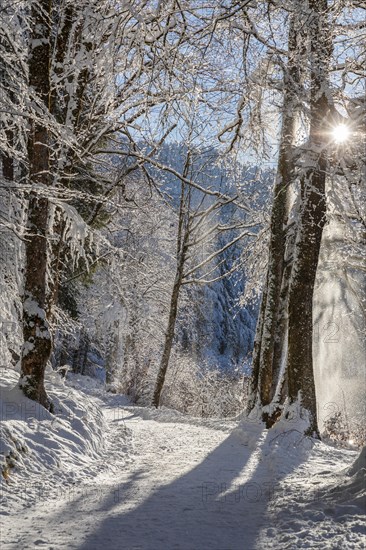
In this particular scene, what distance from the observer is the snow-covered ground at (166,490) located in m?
3.17

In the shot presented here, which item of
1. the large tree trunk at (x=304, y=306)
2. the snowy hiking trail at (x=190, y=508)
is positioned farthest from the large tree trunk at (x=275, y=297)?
the snowy hiking trail at (x=190, y=508)

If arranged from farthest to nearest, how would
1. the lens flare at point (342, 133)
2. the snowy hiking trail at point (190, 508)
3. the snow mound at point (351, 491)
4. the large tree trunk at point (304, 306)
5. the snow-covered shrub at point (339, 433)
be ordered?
1. the snow-covered shrub at point (339, 433)
2. the large tree trunk at point (304, 306)
3. the lens flare at point (342, 133)
4. the snow mound at point (351, 491)
5. the snowy hiking trail at point (190, 508)

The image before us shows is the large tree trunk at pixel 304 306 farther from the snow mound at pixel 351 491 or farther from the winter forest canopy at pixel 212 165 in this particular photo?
the snow mound at pixel 351 491

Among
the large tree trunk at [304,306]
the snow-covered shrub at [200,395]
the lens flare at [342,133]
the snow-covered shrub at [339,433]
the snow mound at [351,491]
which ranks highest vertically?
the lens flare at [342,133]

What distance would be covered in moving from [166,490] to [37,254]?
11.8 ft

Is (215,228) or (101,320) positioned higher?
(215,228)

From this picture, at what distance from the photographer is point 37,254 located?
22.1 feet

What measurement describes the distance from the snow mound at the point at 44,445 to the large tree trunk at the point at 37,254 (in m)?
0.30

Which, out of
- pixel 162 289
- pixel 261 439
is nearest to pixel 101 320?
pixel 162 289

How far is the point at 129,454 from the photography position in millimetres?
6941

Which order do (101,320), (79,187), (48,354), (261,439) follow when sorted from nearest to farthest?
(48,354)
(261,439)
(79,187)
(101,320)

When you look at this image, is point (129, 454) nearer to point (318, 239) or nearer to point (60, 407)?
point (60, 407)

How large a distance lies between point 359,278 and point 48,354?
992cm

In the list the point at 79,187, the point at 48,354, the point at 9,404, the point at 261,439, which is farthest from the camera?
the point at 79,187
